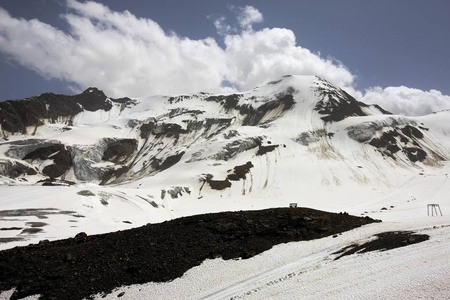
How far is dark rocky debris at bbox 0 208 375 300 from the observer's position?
15.9 m

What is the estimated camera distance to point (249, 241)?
18.4 metres

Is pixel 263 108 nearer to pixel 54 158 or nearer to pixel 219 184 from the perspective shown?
pixel 219 184

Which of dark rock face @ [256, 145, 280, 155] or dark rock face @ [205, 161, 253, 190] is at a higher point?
dark rock face @ [256, 145, 280, 155]

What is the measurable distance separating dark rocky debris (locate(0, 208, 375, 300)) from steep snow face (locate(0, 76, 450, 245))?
56.6 feet

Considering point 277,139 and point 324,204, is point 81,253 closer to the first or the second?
point 324,204

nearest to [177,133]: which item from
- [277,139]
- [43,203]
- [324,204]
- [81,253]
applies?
[277,139]

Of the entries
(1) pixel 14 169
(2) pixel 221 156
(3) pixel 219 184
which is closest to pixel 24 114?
(1) pixel 14 169

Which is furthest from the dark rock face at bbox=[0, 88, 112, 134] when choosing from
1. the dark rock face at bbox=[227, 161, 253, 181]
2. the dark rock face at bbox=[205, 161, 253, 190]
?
the dark rock face at bbox=[227, 161, 253, 181]

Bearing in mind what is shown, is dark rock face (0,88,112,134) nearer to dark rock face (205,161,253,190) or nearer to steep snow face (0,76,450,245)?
steep snow face (0,76,450,245)

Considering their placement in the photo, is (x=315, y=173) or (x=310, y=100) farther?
(x=310, y=100)

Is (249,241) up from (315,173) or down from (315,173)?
down

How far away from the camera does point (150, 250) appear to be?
18125mm

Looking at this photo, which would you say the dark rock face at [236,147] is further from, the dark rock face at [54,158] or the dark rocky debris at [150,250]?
the dark rocky debris at [150,250]

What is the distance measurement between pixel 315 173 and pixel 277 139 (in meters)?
31.0
